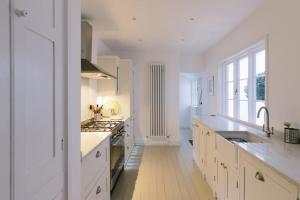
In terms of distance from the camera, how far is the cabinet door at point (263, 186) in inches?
49.1

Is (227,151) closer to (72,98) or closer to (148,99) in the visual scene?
(72,98)

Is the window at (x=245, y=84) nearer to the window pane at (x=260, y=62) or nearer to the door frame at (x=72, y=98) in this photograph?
the window pane at (x=260, y=62)

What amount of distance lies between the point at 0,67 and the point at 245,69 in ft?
13.0

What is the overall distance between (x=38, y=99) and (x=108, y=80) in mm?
3671

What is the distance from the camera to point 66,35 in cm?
136

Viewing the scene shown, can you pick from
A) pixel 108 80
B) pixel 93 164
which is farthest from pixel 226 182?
pixel 108 80

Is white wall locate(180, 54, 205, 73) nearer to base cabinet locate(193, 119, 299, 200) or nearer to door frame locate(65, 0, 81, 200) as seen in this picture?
base cabinet locate(193, 119, 299, 200)

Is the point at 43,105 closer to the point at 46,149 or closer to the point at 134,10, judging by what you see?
the point at 46,149

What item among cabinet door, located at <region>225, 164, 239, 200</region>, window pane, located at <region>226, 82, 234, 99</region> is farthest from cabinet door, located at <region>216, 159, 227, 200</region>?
window pane, located at <region>226, 82, 234, 99</region>

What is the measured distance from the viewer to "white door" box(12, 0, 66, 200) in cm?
89

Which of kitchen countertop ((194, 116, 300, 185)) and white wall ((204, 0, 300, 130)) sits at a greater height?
white wall ((204, 0, 300, 130))

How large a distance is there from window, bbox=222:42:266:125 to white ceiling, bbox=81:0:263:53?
60 centimetres

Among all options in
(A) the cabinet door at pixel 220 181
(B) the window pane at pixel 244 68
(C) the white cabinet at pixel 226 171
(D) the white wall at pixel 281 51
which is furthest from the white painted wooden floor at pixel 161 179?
(B) the window pane at pixel 244 68

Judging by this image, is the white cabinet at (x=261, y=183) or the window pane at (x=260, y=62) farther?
the window pane at (x=260, y=62)
